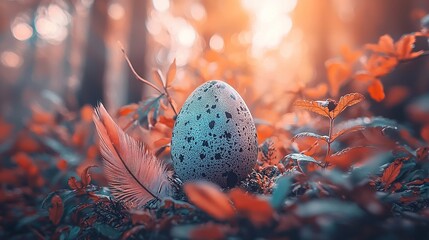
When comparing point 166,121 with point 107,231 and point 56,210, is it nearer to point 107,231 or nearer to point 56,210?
point 56,210

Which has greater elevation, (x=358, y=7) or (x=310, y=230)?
(x=358, y=7)

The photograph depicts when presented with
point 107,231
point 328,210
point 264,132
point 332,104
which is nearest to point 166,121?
point 264,132

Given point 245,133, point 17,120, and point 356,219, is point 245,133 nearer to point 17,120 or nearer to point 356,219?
point 356,219

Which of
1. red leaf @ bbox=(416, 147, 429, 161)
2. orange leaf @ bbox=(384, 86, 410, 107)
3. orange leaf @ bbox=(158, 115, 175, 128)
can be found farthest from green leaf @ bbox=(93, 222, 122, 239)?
orange leaf @ bbox=(384, 86, 410, 107)

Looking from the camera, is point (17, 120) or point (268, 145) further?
point (17, 120)

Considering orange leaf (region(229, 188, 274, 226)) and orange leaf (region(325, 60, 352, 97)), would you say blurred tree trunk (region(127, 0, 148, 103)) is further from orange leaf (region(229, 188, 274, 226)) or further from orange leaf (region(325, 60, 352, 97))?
orange leaf (region(229, 188, 274, 226))

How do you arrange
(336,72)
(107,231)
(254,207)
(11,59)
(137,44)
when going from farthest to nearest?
(11,59) → (137,44) → (336,72) → (107,231) → (254,207)

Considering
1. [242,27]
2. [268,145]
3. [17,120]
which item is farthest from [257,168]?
[17,120]
